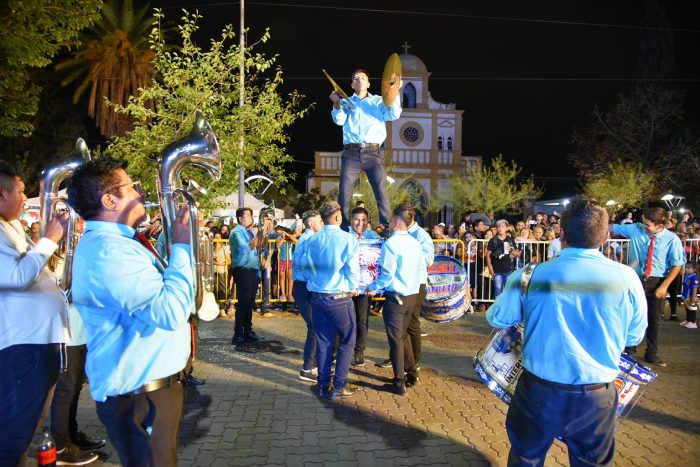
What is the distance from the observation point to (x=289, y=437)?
4.86 m

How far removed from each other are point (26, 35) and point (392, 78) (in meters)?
9.51

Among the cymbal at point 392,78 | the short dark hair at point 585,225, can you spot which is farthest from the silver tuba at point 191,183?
the cymbal at point 392,78

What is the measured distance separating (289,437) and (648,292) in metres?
5.50

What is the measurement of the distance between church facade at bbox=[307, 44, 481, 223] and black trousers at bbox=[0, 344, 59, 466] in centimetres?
4436

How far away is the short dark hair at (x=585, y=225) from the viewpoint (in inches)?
118

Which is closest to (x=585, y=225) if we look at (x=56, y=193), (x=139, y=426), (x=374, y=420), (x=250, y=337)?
(x=139, y=426)

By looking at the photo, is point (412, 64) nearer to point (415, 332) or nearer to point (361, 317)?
point (361, 317)

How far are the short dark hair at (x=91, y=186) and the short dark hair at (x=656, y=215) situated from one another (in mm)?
7215

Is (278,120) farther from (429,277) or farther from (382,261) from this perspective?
(382,261)

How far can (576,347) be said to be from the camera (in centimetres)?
291

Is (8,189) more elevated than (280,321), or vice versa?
(8,189)

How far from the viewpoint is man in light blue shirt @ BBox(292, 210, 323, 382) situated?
256 inches

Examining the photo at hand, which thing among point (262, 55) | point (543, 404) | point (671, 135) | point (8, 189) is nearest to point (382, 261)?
point (543, 404)

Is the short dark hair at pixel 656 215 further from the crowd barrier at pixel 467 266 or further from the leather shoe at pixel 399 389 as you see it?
the leather shoe at pixel 399 389
